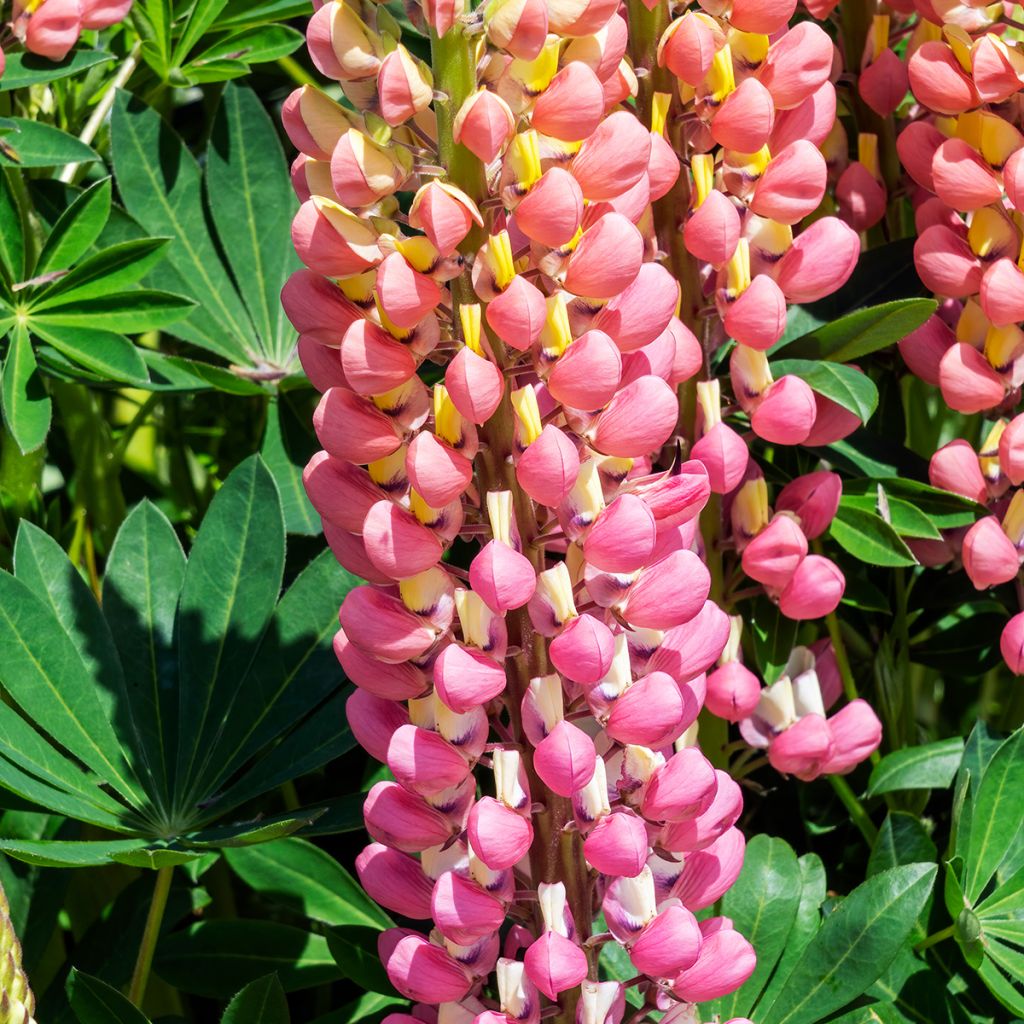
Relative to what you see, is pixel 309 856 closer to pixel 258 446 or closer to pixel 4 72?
pixel 258 446

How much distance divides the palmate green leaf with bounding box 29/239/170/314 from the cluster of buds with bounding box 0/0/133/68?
0.13 meters

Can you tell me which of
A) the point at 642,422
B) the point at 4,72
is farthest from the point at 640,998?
the point at 4,72

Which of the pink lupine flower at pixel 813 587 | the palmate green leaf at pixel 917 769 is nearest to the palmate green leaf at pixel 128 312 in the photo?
the pink lupine flower at pixel 813 587

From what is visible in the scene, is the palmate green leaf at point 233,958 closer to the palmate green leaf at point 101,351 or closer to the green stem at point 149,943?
the green stem at point 149,943

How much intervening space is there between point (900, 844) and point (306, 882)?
0.37 metres

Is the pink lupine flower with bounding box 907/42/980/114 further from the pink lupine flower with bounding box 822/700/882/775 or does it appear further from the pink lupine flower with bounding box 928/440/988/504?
the pink lupine flower with bounding box 822/700/882/775

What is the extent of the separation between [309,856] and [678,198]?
0.47 m

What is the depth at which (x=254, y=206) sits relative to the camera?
3.83 feet

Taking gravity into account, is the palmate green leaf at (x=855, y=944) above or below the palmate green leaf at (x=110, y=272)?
below

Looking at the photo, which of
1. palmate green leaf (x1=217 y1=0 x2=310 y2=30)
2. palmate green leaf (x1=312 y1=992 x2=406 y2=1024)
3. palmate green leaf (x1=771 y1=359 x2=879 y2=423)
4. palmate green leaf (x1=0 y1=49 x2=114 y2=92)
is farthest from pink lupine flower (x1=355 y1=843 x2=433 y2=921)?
palmate green leaf (x1=217 y1=0 x2=310 y2=30)

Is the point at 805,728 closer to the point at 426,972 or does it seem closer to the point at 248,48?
the point at 426,972

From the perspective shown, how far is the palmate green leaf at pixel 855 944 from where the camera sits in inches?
Answer: 32.1

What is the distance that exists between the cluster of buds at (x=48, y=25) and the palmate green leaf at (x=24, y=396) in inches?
7.2

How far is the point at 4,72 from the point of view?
977mm
